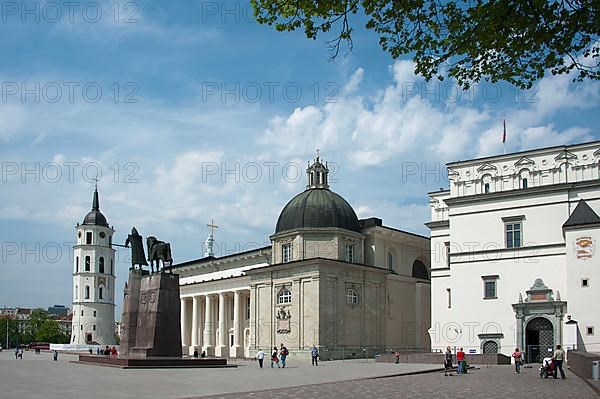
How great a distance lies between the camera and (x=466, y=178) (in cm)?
5303

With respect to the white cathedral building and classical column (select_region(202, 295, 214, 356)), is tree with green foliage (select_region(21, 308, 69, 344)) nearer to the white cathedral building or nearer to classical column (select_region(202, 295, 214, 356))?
classical column (select_region(202, 295, 214, 356))

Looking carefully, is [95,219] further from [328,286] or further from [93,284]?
[328,286]

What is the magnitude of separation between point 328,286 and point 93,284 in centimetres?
7331

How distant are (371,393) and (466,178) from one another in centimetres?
3294

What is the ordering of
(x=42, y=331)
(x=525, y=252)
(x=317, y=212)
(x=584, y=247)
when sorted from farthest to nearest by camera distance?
1. (x=42, y=331)
2. (x=317, y=212)
3. (x=525, y=252)
4. (x=584, y=247)

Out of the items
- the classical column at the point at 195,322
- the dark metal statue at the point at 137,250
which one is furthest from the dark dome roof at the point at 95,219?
the dark metal statue at the point at 137,250

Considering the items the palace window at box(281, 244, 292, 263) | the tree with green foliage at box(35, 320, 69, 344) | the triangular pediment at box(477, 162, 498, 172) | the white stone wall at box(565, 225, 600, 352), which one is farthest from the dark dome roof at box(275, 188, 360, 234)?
the tree with green foliage at box(35, 320, 69, 344)

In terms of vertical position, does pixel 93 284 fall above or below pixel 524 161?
below

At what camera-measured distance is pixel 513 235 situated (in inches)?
1987

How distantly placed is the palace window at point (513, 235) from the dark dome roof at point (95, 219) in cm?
9304

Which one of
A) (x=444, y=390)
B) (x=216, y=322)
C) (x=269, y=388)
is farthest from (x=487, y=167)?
(x=216, y=322)

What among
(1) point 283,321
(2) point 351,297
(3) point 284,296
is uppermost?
(3) point 284,296

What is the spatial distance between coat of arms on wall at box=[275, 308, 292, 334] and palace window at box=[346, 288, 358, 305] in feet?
17.7

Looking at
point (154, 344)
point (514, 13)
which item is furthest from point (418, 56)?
point (154, 344)
